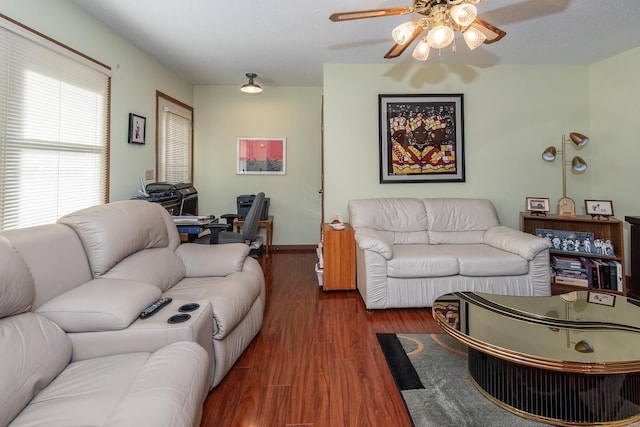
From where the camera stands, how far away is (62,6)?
2361 mm

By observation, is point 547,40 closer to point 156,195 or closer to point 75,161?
point 156,195

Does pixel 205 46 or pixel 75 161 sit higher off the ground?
pixel 205 46

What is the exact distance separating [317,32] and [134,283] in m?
A: 2.64

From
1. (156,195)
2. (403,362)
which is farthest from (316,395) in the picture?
(156,195)

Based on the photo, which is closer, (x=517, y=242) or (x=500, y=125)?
(x=517, y=242)

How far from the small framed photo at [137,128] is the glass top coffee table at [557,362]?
130 inches

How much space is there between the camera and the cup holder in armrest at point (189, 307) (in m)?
1.51

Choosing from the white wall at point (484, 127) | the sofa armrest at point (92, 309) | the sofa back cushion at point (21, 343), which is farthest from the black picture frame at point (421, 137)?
the sofa back cushion at point (21, 343)

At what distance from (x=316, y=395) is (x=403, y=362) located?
0.62 meters

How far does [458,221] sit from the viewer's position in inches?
138

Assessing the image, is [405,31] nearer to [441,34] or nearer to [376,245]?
[441,34]

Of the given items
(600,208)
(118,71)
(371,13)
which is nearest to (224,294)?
(371,13)

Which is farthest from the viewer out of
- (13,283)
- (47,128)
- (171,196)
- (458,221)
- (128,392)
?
(458,221)

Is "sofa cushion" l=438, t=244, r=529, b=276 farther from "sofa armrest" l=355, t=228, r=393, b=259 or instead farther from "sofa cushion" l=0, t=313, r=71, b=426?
"sofa cushion" l=0, t=313, r=71, b=426
